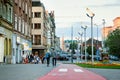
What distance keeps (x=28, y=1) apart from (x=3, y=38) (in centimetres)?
2605

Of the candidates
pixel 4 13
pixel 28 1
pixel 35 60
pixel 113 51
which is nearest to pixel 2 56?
pixel 4 13

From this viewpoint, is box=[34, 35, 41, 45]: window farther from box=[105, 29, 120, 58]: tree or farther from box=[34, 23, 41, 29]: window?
box=[105, 29, 120, 58]: tree

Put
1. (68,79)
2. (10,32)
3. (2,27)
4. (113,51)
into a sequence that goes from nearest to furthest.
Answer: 1. (68,79)
2. (2,27)
3. (10,32)
4. (113,51)

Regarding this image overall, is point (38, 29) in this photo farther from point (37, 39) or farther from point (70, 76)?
point (70, 76)

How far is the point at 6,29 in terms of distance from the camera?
164 feet

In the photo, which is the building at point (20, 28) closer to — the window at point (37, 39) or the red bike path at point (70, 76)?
the window at point (37, 39)

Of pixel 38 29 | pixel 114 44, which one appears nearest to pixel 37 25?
pixel 38 29

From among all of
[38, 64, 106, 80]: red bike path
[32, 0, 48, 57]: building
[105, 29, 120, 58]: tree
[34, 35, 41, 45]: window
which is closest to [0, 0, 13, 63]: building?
[38, 64, 106, 80]: red bike path

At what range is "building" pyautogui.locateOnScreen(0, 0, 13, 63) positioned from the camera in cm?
4759

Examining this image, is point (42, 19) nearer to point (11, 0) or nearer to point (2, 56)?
point (11, 0)

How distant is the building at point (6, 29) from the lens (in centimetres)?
4759

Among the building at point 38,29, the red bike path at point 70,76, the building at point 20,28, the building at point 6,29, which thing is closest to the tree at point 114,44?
the building at point 38,29

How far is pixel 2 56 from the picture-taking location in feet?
158

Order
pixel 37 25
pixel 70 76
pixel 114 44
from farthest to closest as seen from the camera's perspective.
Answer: pixel 37 25, pixel 114 44, pixel 70 76
